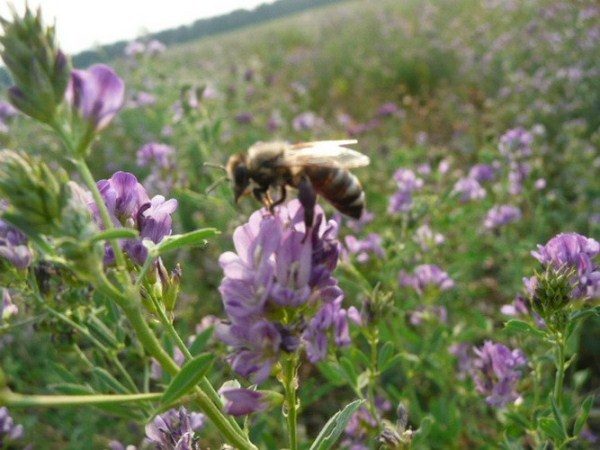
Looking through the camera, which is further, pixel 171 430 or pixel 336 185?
pixel 171 430

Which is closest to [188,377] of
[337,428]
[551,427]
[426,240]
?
[337,428]

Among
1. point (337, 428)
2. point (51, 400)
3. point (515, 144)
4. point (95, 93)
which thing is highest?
point (95, 93)

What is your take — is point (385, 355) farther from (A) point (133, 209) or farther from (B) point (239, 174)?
(A) point (133, 209)

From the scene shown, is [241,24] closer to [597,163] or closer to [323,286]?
[597,163]

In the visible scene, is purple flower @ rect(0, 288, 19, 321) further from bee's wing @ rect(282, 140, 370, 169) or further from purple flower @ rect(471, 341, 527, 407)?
purple flower @ rect(471, 341, 527, 407)

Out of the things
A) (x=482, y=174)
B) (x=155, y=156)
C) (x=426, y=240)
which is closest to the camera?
(x=426, y=240)

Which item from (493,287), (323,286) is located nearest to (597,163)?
(493,287)

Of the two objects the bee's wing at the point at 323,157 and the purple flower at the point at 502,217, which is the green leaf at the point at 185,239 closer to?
the bee's wing at the point at 323,157
